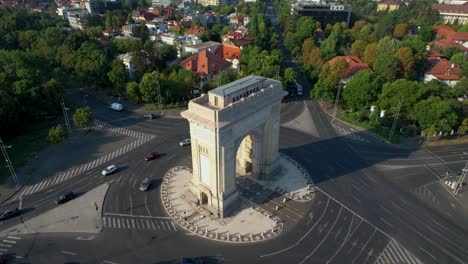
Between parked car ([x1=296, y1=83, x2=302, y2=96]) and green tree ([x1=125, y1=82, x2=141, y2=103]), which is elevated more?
green tree ([x1=125, y1=82, x2=141, y2=103])

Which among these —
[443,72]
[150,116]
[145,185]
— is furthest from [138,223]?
[443,72]

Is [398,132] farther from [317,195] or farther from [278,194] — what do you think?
[278,194]

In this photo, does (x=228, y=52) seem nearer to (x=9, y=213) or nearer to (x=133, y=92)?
(x=133, y=92)

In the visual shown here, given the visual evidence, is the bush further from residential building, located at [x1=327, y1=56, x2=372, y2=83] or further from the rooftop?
residential building, located at [x1=327, y1=56, x2=372, y2=83]

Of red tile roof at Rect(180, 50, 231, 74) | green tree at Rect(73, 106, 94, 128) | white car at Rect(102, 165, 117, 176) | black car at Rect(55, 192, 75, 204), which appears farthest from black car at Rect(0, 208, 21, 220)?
red tile roof at Rect(180, 50, 231, 74)

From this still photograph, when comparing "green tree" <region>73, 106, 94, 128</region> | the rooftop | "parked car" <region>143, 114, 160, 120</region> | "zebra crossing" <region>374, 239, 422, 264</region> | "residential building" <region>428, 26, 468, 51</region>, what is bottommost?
"zebra crossing" <region>374, 239, 422, 264</region>

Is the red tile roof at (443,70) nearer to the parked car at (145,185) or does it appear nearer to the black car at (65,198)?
the parked car at (145,185)

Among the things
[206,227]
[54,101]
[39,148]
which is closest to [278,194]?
[206,227]
